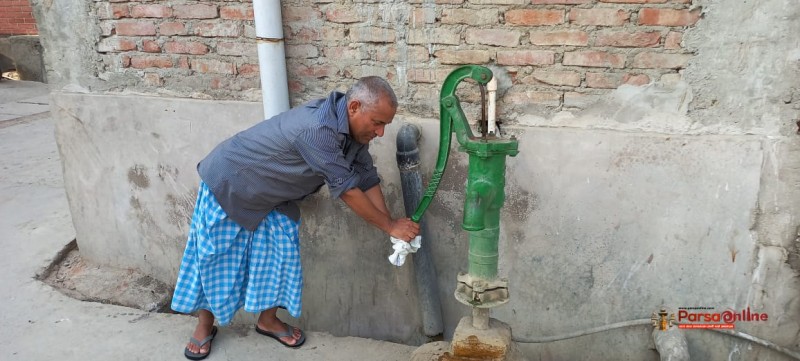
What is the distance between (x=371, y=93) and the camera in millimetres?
2264

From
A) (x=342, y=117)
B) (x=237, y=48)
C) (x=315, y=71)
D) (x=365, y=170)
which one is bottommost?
(x=365, y=170)

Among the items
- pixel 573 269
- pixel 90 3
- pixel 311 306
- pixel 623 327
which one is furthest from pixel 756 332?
pixel 90 3

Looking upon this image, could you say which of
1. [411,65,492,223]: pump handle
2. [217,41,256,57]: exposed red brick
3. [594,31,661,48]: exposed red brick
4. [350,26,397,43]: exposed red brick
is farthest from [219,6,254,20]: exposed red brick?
[594,31,661,48]: exposed red brick

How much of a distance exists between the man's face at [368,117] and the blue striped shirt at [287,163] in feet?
0.11

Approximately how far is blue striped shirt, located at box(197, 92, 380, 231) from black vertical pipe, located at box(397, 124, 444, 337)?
157 mm

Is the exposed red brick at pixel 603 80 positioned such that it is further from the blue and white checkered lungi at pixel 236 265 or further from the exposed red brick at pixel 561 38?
the blue and white checkered lungi at pixel 236 265

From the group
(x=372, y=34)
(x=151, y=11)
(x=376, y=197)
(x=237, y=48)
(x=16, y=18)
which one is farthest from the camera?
(x=16, y=18)

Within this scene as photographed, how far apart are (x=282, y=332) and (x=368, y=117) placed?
4.63ft

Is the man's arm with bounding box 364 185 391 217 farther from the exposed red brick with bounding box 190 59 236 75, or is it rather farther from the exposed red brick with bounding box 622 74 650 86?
the exposed red brick with bounding box 622 74 650 86

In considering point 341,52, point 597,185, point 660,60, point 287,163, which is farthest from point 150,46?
point 660,60

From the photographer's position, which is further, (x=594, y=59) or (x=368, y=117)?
(x=594, y=59)

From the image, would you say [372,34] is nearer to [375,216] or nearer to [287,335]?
[375,216]

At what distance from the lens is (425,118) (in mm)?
2713

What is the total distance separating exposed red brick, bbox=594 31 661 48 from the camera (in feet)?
7.50
